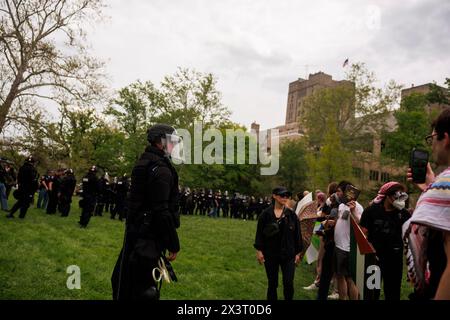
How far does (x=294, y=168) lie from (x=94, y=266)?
2039 inches

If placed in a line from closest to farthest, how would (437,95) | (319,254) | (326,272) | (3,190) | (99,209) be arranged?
(326,272) → (319,254) → (3,190) → (99,209) → (437,95)

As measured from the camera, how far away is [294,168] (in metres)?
58.4

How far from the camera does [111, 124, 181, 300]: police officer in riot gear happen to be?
13.0 feet

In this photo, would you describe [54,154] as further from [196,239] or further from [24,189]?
[196,239]

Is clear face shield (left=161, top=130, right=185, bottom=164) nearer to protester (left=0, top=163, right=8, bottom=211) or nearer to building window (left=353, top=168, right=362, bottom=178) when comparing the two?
protester (left=0, top=163, right=8, bottom=211)

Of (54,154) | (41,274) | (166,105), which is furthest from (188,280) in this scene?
(166,105)

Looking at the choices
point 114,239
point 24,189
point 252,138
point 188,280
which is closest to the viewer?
point 188,280

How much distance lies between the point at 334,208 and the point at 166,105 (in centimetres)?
3516

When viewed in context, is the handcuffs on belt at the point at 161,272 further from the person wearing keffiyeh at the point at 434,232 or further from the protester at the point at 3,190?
the protester at the point at 3,190

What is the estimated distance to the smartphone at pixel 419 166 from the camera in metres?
2.95

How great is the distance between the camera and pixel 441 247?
2.19 m

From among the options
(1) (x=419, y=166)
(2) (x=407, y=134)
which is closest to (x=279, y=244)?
(1) (x=419, y=166)

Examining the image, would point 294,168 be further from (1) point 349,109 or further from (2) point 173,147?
(2) point 173,147

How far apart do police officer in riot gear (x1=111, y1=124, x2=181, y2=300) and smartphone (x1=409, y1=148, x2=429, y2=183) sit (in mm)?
2240
